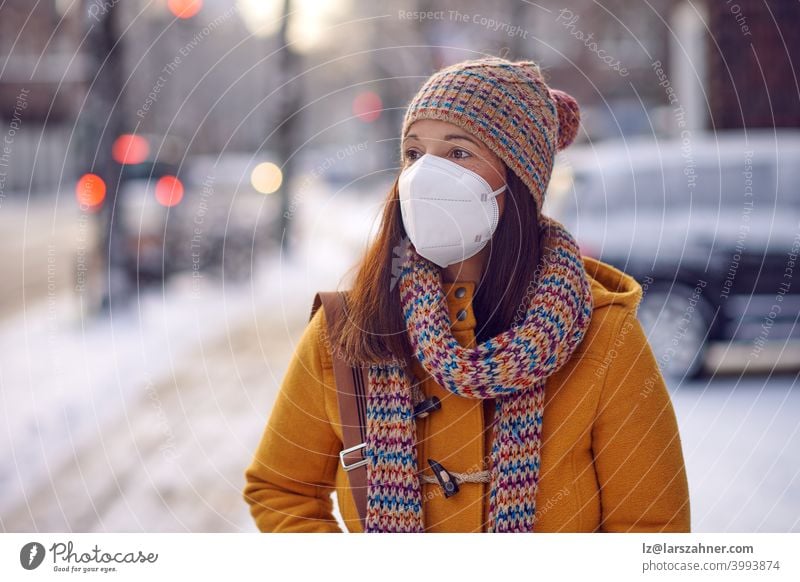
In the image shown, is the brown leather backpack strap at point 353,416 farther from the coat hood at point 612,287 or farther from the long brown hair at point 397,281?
the coat hood at point 612,287

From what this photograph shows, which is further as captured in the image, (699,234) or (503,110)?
(699,234)

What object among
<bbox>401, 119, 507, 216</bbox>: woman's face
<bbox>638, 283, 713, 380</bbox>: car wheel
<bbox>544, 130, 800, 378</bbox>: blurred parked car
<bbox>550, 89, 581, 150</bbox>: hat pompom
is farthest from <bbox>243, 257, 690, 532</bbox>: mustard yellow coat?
<bbox>638, 283, 713, 380</bbox>: car wheel

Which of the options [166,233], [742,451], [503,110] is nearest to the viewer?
[503,110]

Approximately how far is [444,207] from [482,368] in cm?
41

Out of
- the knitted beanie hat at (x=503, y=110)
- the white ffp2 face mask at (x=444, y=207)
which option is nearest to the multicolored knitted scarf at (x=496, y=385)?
the white ffp2 face mask at (x=444, y=207)

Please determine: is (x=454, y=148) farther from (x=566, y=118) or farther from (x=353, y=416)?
(x=353, y=416)

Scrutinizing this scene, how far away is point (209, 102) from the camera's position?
21438mm

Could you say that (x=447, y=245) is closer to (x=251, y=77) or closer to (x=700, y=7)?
(x=700, y=7)

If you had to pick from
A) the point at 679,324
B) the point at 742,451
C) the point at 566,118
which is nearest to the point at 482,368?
the point at 566,118

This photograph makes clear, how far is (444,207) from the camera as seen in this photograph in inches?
77.1

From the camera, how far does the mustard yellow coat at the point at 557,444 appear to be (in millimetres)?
1814

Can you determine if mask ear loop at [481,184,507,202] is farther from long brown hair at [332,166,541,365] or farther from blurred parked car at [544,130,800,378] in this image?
blurred parked car at [544,130,800,378]

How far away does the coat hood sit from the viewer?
1922 mm

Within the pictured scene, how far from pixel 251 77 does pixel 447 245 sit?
60.5 feet
